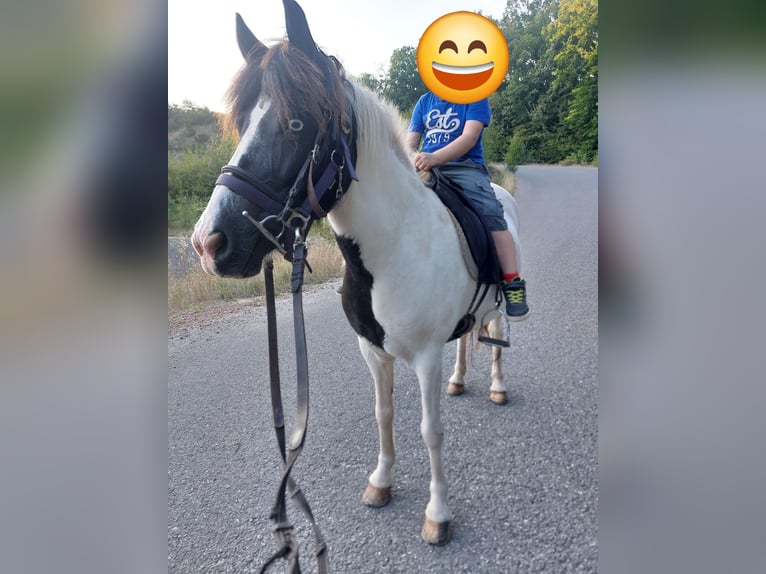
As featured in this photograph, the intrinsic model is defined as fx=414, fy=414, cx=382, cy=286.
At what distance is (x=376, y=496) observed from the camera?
222 cm

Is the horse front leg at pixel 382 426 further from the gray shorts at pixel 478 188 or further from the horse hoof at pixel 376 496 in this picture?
the gray shorts at pixel 478 188

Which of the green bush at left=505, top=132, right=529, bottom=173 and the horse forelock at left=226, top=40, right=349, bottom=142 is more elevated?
the green bush at left=505, top=132, right=529, bottom=173

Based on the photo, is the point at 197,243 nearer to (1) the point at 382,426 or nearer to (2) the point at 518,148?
(1) the point at 382,426

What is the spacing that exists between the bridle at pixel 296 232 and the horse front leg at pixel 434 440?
73cm

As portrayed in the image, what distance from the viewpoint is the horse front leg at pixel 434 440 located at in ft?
6.31

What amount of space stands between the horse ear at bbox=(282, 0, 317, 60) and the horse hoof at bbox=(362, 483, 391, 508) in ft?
6.76

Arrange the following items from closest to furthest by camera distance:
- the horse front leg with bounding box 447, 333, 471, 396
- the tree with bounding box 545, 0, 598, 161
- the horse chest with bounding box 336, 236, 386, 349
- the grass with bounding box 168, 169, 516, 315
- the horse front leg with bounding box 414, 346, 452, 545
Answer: the tree with bounding box 545, 0, 598, 161, the horse chest with bounding box 336, 236, 386, 349, the horse front leg with bounding box 414, 346, 452, 545, the horse front leg with bounding box 447, 333, 471, 396, the grass with bounding box 168, 169, 516, 315

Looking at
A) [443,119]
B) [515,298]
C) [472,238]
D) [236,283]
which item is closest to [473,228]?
[472,238]

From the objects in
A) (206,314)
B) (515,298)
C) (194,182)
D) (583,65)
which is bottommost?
(206,314)

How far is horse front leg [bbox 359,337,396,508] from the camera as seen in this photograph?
2.18 meters

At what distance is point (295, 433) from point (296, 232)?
0.64 metres

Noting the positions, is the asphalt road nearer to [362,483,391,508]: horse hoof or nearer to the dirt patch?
[362,483,391,508]: horse hoof

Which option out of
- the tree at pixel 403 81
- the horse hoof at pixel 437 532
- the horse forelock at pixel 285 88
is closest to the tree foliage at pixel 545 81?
the tree at pixel 403 81

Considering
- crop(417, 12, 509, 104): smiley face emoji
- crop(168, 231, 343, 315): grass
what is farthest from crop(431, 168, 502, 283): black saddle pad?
crop(168, 231, 343, 315): grass
